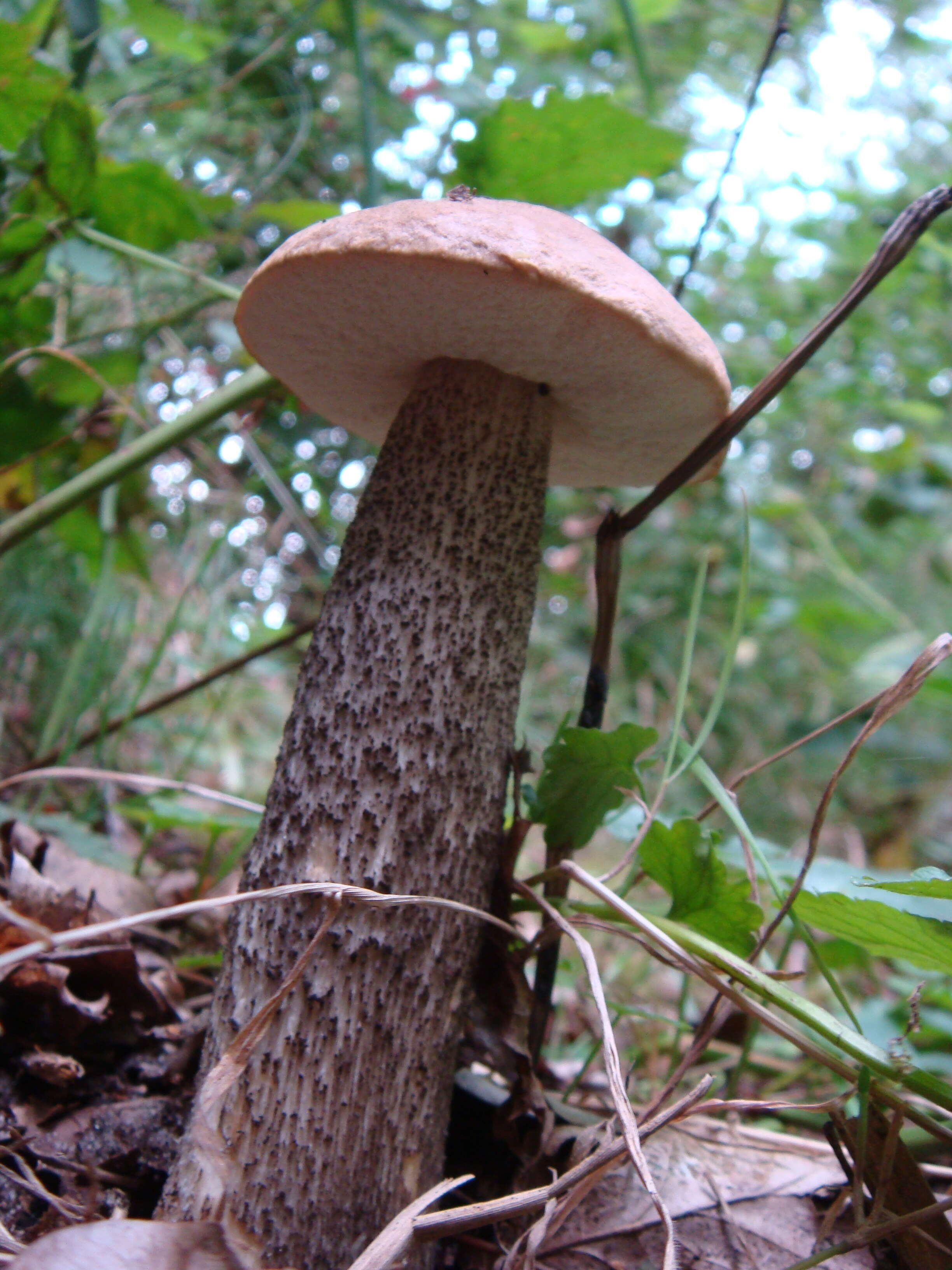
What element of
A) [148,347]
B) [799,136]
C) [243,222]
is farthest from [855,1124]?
[148,347]

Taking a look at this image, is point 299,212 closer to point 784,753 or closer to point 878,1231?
point 784,753

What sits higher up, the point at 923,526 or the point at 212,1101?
the point at 923,526

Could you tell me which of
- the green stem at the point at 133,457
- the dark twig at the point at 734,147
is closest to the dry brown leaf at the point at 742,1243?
the dark twig at the point at 734,147

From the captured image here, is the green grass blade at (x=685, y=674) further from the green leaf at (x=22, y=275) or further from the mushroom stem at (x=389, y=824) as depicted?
the green leaf at (x=22, y=275)

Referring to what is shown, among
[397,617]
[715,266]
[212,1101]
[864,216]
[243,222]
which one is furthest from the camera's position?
[715,266]

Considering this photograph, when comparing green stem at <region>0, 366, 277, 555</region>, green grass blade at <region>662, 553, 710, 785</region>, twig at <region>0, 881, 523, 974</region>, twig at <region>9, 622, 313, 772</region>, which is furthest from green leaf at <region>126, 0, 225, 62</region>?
twig at <region>0, 881, 523, 974</region>

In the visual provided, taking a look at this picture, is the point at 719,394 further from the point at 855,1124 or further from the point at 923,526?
the point at 923,526

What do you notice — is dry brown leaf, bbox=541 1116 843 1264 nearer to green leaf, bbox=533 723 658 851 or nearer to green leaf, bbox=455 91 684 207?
green leaf, bbox=533 723 658 851

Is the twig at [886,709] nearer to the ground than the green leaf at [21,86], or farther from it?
nearer to the ground
